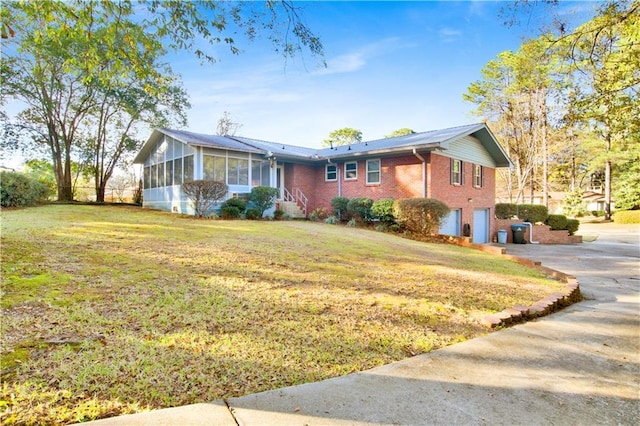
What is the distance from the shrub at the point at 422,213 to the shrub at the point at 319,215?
15.4 feet

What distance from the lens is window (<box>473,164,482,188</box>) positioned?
17.9 m

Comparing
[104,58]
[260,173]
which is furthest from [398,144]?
[104,58]

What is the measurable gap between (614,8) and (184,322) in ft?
27.1

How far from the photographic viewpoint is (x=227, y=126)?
108 ft

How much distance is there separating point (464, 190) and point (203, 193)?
40.8ft

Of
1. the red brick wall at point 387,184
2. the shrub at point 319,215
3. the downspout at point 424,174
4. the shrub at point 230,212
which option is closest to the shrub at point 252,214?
the shrub at point 230,212

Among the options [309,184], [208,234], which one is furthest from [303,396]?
[309,184]

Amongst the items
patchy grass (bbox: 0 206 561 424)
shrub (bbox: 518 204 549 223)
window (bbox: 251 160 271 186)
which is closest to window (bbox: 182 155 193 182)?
window (bbox: 251 160 271 186)

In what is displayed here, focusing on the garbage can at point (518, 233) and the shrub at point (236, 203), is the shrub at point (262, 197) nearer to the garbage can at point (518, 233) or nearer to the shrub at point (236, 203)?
the shrub at point (236, 203)

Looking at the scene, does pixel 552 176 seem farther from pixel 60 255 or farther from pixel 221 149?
pixel 60 255

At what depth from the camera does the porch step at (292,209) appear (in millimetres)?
17641

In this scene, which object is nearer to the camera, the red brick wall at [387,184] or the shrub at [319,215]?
the red brick wall at [387,184]

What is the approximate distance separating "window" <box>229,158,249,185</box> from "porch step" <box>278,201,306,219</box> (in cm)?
221

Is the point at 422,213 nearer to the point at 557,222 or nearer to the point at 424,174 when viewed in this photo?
the point at 424,174
